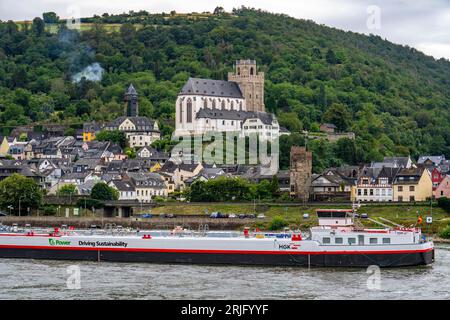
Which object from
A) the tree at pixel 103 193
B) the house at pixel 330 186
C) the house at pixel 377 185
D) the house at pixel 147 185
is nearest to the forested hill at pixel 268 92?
the house at pixel 330 186

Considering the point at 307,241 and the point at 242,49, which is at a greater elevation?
the point at 242,49

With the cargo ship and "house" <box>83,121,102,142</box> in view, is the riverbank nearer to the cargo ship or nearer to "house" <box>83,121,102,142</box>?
the cargo ship

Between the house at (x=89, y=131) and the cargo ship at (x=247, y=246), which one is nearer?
the cargo ship at (x=247, y=246)

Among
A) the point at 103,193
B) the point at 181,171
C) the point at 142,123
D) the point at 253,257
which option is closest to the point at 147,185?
the point at 103,193

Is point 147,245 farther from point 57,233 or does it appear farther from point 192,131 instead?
point 192,131

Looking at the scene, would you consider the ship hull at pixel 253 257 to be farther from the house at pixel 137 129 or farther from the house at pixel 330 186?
the house at pixel 137 129

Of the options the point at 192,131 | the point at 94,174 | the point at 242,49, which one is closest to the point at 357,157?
the point at 192,131

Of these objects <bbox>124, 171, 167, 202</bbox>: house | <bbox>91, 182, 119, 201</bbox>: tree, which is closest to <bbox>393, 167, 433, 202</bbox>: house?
<bbox>124, 171, 167, 202</bbox>: house
